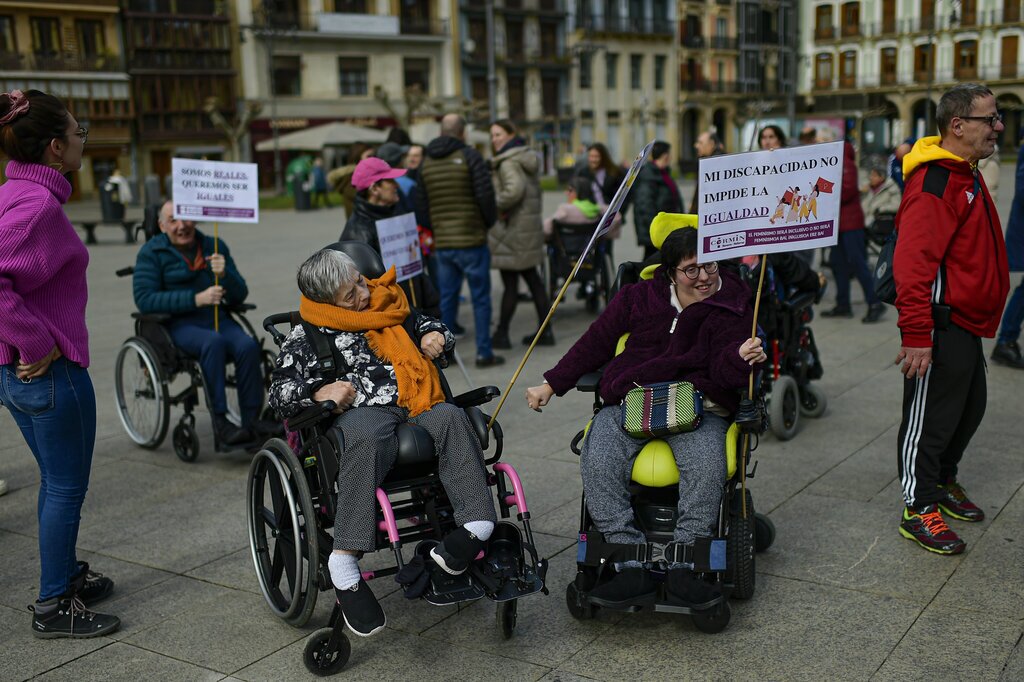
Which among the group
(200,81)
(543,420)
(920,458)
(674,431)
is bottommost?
(543,420)

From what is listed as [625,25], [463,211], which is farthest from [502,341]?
[625,25]

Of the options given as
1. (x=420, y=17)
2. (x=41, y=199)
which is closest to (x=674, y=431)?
(x=41, y=199)

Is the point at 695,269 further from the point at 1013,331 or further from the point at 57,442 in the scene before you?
the point at 1013,331

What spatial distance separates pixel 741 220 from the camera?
3832mm

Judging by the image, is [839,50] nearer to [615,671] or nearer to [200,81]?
[200,81]

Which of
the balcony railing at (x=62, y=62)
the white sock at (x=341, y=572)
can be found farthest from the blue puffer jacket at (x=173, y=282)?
the balcony railing at (x=62, y=62)

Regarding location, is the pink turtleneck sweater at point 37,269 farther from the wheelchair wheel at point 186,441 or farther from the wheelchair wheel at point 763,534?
the wheelchair wheel at point 763,534

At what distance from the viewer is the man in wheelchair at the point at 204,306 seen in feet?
18.6

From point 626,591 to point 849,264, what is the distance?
22.9 ft

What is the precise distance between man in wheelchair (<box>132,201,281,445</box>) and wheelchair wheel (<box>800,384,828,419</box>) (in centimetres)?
312

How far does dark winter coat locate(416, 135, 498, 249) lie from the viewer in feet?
26.1

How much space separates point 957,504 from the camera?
4.48 metres

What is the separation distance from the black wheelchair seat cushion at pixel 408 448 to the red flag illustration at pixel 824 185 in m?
1.72

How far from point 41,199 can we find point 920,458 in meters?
3.53
